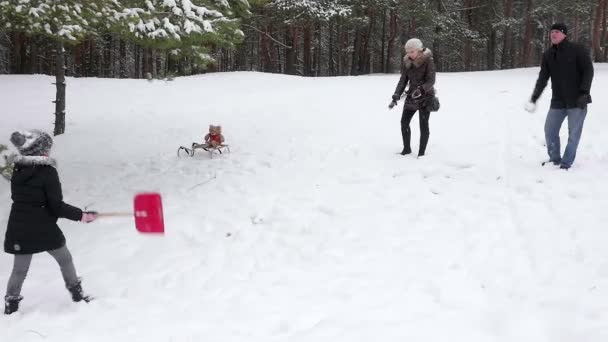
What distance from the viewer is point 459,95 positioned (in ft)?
50.9

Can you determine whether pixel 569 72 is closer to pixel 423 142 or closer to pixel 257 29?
pixel 423 142

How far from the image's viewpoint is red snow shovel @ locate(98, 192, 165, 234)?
13.9 ft

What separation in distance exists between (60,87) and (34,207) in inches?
345

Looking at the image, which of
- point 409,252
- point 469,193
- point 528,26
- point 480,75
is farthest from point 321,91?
point 528,26

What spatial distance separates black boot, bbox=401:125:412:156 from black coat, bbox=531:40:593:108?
2229 millimetres

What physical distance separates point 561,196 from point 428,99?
8.34 ft

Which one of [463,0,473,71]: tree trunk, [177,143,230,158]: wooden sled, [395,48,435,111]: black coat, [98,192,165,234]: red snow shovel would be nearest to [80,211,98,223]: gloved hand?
[98,192,165,234]: red snow shovel

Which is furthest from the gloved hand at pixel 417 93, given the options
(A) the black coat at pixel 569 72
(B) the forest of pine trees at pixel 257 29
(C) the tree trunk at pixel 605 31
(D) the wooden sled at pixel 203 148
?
(C) the tree trunk at pixel 605 31

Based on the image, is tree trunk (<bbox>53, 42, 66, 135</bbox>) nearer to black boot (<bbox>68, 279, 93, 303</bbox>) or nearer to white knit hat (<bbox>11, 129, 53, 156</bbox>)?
white knit hat (<bbox>11, 129, 53, 156</bbox>)

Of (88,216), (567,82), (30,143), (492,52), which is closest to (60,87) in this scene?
(30,143)

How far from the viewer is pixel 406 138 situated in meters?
8.01

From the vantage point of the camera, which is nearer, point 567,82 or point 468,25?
point 567,82

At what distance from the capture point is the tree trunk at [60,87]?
37.5 ft

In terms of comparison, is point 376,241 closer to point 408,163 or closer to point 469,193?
point 469,193
